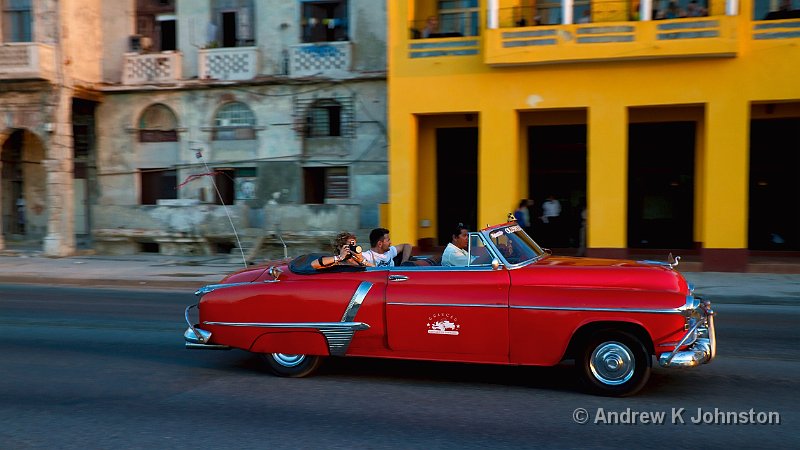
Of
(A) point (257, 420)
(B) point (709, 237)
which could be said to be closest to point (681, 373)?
(A) point (257, 420)

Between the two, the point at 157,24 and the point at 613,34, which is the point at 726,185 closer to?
the point at 613,34

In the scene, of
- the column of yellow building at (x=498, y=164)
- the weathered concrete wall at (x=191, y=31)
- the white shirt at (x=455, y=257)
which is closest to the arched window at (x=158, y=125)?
the weathered concrete wall at (x=191, y=31)

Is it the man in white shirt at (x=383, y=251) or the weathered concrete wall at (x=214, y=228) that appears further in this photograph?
the weathered concrete wall at (x=214, y=228)

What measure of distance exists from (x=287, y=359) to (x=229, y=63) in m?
15.7

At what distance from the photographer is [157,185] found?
2205cm

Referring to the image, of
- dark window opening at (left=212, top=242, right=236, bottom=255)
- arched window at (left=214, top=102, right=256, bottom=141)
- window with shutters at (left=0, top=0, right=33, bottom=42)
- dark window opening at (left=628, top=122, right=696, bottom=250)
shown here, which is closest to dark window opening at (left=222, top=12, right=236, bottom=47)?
arched window at (left=214, top=102, right=256, bottom=141)

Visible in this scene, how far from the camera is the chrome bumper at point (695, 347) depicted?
5.62m

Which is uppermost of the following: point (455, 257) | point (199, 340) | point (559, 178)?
point (559, 178)

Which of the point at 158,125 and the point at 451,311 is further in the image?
the point at 158,125

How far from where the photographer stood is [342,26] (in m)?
20.2

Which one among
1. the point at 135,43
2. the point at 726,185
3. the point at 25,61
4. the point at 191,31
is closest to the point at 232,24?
the point at 191,31

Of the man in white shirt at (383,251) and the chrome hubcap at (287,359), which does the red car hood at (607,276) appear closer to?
the man in white shirt at (383,251)

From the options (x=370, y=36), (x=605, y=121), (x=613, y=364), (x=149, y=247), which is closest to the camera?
(x=613, y=364)

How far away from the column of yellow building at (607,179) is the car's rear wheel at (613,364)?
423 inches
